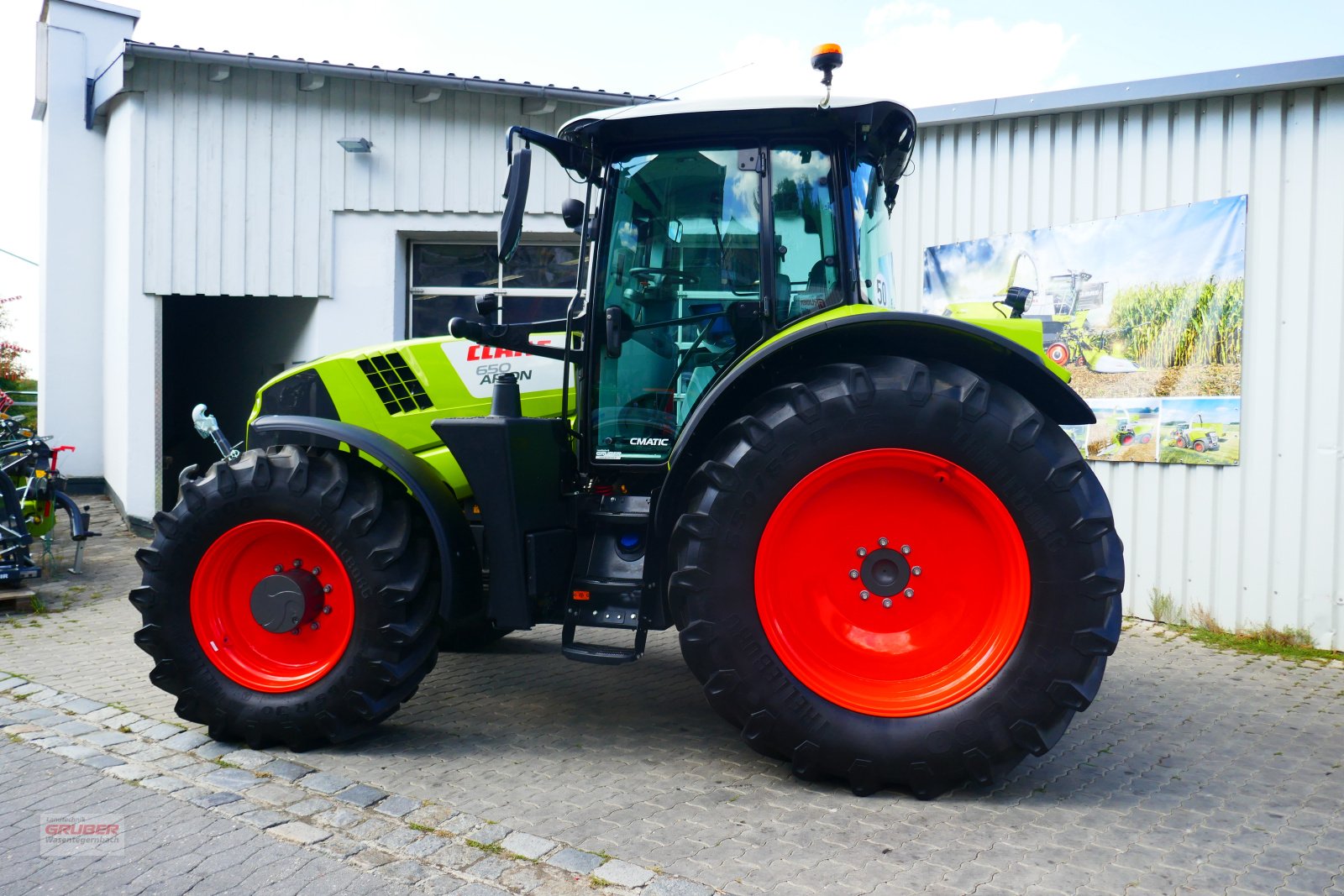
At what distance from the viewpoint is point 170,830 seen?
327 cm

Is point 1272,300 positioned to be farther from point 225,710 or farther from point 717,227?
point 225,710

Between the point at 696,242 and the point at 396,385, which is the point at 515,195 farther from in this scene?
the point at 396,385

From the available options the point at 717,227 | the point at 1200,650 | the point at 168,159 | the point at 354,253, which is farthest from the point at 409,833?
the point at 168,159

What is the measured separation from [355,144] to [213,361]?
5.25 meters

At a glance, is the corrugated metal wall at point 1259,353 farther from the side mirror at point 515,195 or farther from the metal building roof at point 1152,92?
the side mirror at point 515,195

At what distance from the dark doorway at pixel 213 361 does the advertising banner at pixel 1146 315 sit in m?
7.41

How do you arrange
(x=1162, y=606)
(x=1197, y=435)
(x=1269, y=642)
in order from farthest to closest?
1. (x=1162, y=606)
2. (x=1197, y=435)
3. (x=1269, y=642)

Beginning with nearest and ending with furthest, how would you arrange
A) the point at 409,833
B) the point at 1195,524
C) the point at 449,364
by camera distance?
1. the point at 409,833
2. the point at 449,364
3. the point at 1195,524

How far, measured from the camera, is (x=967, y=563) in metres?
3.67

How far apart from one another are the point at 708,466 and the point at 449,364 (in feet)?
5.07

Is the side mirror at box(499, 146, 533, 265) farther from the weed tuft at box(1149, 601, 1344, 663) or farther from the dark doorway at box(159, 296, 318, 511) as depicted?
the dark doorway at box(159, 296, 318, 511)

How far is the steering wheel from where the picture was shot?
4082 millimetres

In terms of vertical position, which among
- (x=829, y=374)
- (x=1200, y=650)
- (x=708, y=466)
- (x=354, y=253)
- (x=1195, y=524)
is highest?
(x=354, y=253)

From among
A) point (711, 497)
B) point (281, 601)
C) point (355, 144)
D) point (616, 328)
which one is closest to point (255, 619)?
point (281, 601)
